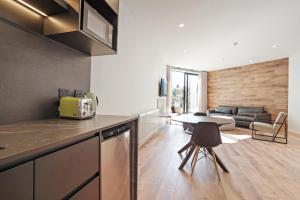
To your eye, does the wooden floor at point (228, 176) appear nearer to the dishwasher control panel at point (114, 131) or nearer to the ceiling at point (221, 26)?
the dishwasher control panel at point (114, 131)

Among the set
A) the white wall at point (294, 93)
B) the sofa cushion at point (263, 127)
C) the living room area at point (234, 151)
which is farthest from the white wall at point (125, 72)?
the white wall at point (294, 93)

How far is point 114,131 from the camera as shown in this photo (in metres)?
1.29

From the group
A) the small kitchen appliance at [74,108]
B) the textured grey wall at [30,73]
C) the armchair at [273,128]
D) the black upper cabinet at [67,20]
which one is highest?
the black upper cabinet at [67,20]

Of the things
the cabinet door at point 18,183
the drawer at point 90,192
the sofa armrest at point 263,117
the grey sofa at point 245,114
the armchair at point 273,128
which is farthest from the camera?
the grey sofa at point 245,114

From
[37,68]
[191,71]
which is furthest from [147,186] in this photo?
[191,71]

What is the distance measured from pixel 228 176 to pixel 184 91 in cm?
685

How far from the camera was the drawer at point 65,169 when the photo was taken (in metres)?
0.67

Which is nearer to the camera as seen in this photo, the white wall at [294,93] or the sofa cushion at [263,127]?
the sofa cushion at [263,127]

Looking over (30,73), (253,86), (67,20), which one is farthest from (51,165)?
(253,86)

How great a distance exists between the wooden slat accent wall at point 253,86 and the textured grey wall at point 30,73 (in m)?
7.34

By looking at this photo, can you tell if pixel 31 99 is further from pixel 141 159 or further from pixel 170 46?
pixel 170 46

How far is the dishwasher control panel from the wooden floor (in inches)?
38.6

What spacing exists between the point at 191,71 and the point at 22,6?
8688mm

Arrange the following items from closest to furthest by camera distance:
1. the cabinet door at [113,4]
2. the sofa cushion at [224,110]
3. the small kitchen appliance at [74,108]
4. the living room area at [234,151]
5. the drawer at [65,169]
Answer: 1. the drawer at [65,169]
2. the small kitchen appliance at [74,108]
3. the cabinet door at [113,4]
4. the living room area at [234,151]
5. the sofa cushion at [224,110]
